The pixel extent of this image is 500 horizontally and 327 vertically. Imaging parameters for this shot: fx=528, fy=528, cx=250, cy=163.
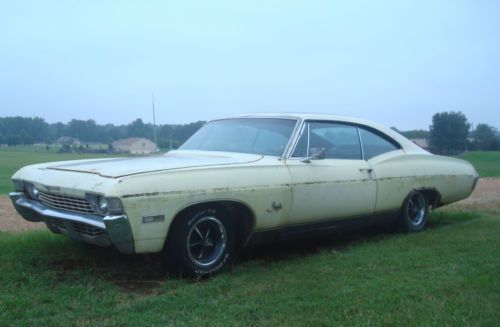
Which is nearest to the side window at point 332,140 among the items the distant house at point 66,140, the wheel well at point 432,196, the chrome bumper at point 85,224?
the wheel well at point 432,196

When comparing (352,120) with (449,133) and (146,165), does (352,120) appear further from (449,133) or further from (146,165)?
(449,133)

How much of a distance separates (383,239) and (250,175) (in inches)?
88.0

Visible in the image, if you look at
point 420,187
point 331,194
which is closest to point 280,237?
point 331,194

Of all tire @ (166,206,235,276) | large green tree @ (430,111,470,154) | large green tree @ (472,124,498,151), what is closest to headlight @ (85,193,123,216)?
tire @ (166,206,235,276)

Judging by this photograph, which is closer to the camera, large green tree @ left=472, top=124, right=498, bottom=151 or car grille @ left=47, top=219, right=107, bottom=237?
car grille @ left=47, top=219, right=107, bottom=237

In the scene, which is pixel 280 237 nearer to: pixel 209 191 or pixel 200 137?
pixel 209 191

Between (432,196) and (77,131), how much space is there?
962 inches

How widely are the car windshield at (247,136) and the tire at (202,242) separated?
987 mm

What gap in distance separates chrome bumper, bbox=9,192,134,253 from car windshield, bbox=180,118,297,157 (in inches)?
68.7

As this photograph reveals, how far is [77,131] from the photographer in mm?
28141

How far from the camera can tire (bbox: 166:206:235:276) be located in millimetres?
4059

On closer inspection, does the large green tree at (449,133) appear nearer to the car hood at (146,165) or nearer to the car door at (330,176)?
the car door at (330,176)

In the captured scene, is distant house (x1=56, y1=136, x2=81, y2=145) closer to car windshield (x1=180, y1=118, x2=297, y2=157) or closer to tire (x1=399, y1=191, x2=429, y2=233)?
car windshield (x1=180, y1=118, x2=297, y2=157)

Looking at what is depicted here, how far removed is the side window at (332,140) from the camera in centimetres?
514
